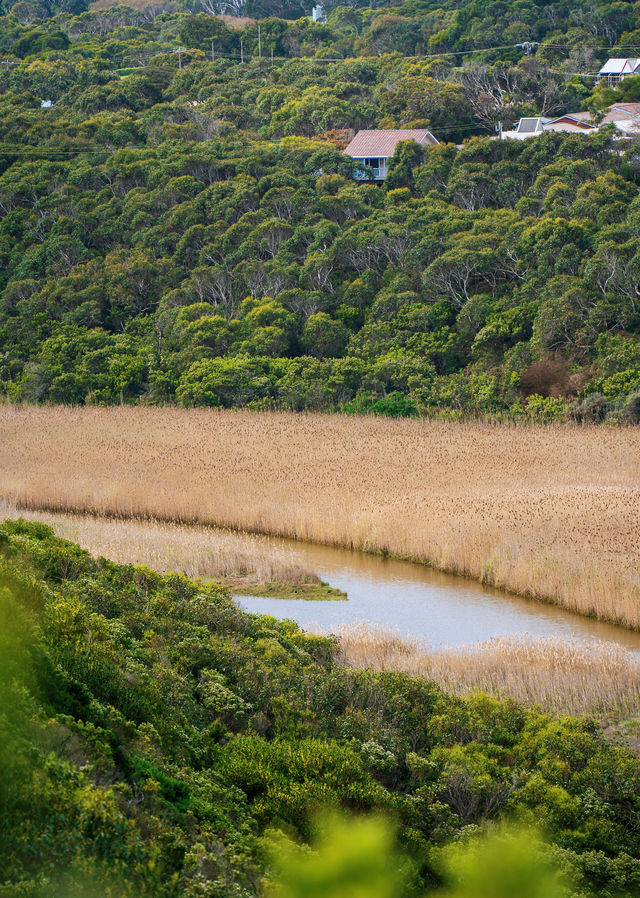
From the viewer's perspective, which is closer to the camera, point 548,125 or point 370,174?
point 370,174

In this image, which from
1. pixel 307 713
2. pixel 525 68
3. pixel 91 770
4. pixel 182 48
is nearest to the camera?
pixel 91 770

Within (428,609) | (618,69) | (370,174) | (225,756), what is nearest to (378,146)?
(370,174)

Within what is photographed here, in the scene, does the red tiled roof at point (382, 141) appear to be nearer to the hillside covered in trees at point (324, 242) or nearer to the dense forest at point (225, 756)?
the hillside covered in trees at point (324, 242)

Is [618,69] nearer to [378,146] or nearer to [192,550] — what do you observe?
[378,146]

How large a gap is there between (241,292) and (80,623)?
32.2 meters

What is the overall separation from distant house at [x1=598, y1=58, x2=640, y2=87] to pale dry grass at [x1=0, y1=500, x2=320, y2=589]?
46375 mm

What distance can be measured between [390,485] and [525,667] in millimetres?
9744

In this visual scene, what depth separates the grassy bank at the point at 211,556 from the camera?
1520 centimetres

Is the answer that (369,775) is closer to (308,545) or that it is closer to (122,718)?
(122,718)

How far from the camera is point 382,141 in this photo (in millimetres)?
45344

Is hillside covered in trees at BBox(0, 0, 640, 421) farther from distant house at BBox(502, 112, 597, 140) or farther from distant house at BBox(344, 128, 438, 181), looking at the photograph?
distant house at BBox(344, 128, 438, 181)

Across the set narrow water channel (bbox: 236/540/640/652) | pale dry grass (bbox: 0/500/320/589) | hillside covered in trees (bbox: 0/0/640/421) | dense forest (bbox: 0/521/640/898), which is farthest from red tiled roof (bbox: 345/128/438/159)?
dense forest (bbox: 0/521/640/898)

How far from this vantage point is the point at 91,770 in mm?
4727

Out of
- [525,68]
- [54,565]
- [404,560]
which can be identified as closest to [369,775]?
[54,565]
